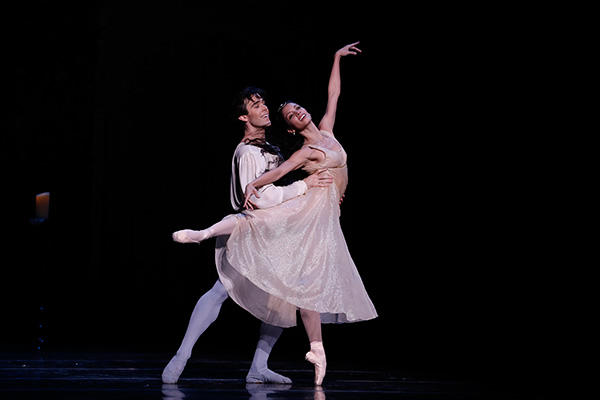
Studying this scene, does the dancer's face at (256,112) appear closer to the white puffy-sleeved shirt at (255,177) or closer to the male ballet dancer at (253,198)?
the male ballet dancer at (253,198)

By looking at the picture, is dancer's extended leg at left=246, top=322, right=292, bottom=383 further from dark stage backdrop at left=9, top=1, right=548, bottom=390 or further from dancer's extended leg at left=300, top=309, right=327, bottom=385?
dark stage backdrop at left=9, top=1, right=548, bottom=390

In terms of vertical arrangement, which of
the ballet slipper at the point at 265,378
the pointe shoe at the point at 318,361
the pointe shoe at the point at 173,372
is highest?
the pointe shoe at the point at 318,361

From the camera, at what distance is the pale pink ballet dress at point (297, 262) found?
3.04m

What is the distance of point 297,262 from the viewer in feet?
10.2

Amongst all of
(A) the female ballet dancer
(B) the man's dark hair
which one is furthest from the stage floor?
(B) the man's dark hair

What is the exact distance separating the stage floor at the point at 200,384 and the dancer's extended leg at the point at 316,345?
0.24ft

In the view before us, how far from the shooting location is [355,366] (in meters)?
4.23

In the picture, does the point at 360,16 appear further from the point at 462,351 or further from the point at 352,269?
the point at 352,269

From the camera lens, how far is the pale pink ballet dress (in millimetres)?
3043

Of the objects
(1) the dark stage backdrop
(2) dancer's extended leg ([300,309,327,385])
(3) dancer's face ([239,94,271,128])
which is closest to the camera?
(2) dancer's extended leg ([300,309,327,385])

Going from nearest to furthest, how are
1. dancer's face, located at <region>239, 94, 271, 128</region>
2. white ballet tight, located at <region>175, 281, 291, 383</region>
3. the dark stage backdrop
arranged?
white ballet tight, located at <region>175, 281, 291, 383</region>
dancer's face, located at <region>239, 94, 271, 128</region>
the dark stage backdrop

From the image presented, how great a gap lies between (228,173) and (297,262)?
3.36m

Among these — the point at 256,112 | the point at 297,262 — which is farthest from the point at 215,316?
the point at 256,112

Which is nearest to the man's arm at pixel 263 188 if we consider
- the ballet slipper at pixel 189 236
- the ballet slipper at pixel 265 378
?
the ballet slipper at pixel 189 236
